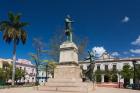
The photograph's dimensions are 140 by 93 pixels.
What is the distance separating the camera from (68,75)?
911 inches

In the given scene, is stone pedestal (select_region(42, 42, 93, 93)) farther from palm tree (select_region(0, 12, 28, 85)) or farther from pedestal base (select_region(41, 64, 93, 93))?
palm tree (select_region(0, 12, 28, 85))

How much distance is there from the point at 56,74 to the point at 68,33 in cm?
477

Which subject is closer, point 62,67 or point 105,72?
point 62,67

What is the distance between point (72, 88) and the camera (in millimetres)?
20344

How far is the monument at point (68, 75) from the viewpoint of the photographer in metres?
20.6

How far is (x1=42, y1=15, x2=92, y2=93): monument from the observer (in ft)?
67.6

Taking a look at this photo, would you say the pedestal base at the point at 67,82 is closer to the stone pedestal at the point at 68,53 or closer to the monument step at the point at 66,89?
the monument step at the point at 66,89

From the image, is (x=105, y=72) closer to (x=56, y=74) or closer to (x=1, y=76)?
(x=1, y=76)

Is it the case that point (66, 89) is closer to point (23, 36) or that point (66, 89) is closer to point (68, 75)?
point (68, 75)

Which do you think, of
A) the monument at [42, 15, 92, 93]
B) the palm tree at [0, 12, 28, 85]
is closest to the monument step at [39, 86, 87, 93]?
the monument at [42, 15, 92, 93]

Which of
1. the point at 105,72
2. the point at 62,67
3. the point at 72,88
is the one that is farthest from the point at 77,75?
the point at 105,72

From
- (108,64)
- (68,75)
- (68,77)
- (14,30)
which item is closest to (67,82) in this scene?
(68,77)

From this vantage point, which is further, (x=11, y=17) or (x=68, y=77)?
(x=11, y=17)

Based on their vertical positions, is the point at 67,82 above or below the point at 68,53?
below
